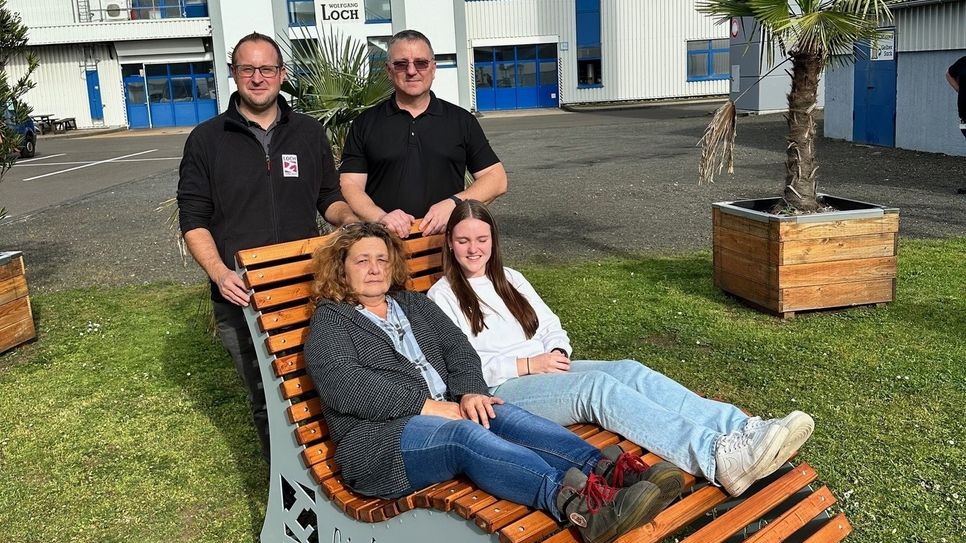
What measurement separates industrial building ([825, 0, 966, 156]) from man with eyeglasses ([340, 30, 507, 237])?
1272cm

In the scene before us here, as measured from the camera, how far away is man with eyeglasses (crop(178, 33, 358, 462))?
3.73 m

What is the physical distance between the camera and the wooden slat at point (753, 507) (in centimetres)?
276

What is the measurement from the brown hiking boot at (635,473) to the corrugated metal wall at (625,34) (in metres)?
38.8

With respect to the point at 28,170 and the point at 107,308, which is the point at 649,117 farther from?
the point at 107,308

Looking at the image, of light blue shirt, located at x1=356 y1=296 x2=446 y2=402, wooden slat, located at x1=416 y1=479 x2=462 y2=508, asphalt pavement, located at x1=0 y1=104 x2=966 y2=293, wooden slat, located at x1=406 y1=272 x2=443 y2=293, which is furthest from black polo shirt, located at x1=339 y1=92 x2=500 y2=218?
asphalt pavement, located at x1=0 y1=104 x2=966 y2=293

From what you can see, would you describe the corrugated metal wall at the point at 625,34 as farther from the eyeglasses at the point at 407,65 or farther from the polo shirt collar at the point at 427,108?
the eyeglasses at the point at 407,65

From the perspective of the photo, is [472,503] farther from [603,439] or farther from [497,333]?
[497,333]

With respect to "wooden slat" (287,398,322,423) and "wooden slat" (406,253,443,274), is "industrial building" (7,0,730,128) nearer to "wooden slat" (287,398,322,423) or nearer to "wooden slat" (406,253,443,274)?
"wooden slat" (406,253,443,274)

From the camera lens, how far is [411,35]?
4219mm

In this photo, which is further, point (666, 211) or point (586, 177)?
point (586, 177)

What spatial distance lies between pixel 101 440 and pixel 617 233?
21.7ft

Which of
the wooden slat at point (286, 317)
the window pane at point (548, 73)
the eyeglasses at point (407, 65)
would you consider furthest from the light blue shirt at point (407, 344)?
the window pane at point (548, 73)

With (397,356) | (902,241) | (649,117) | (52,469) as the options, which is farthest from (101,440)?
(649,117)

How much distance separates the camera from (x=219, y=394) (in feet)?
18.8
